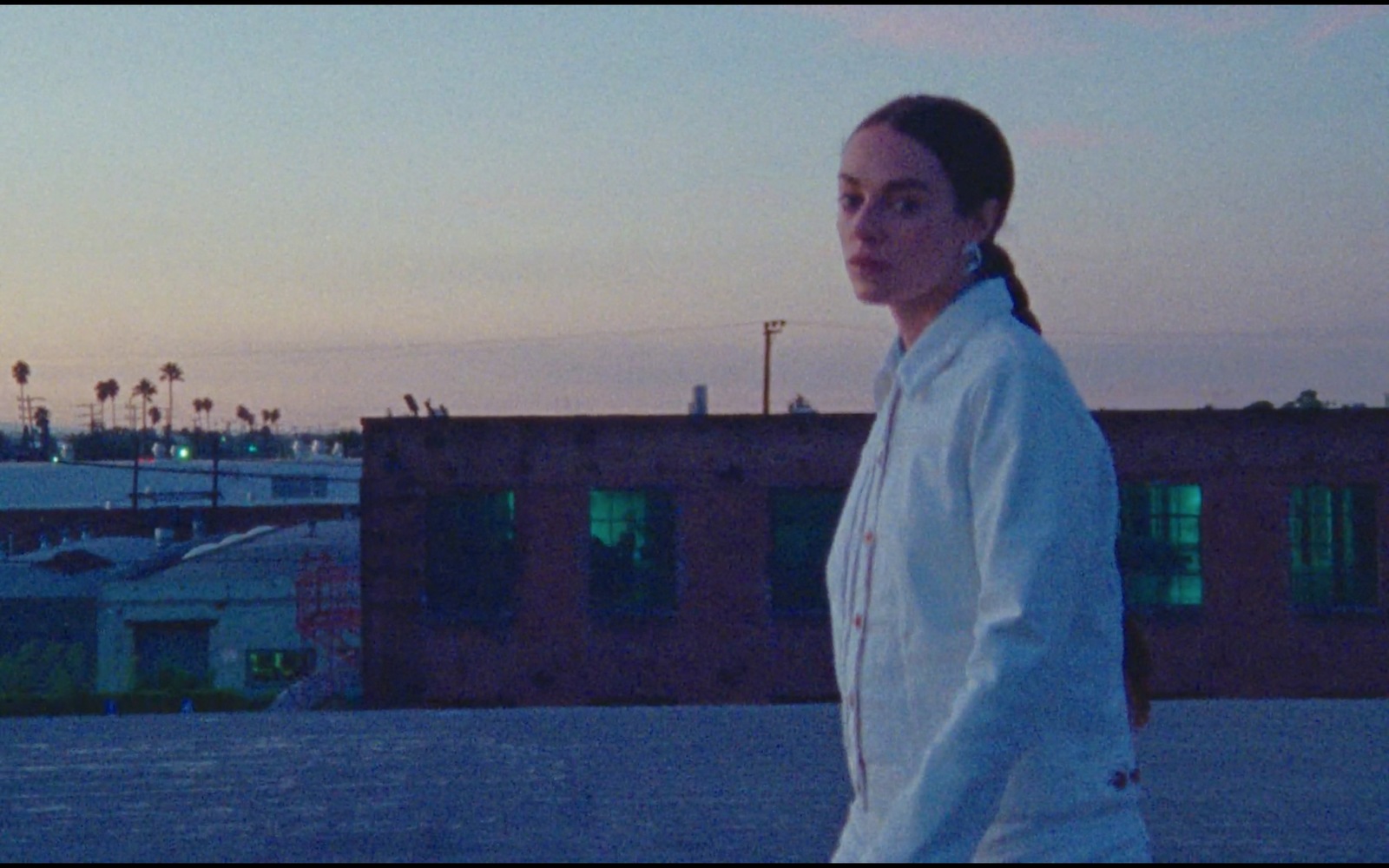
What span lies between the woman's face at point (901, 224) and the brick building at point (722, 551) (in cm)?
2409

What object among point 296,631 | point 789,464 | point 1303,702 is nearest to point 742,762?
point 1303,702

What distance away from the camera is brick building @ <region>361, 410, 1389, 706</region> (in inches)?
1032

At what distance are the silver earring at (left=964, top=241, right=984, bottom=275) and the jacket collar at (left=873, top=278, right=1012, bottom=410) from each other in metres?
0.02

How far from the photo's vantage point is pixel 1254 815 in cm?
658

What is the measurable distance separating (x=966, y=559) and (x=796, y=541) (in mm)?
24704

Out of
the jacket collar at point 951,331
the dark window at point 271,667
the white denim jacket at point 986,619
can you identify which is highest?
the jacket collar at point 951,331

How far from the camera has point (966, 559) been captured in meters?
1.84

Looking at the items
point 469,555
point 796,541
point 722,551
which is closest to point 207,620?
point 469,555

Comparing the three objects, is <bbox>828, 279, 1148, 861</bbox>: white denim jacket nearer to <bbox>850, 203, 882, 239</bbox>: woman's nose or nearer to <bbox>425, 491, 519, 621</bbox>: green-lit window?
<bbox>850, 203, 882, 239</bbox>: woman's nose

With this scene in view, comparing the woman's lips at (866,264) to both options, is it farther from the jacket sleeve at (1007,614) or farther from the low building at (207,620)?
the low building at (207,620)

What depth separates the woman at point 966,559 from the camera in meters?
1.75

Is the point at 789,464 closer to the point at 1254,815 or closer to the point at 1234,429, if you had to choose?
the point at 1234,429

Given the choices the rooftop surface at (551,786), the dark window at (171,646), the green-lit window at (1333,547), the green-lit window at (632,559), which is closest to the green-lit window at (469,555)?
the green-lit window at (632,559)

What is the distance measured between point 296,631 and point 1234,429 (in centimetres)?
1748
